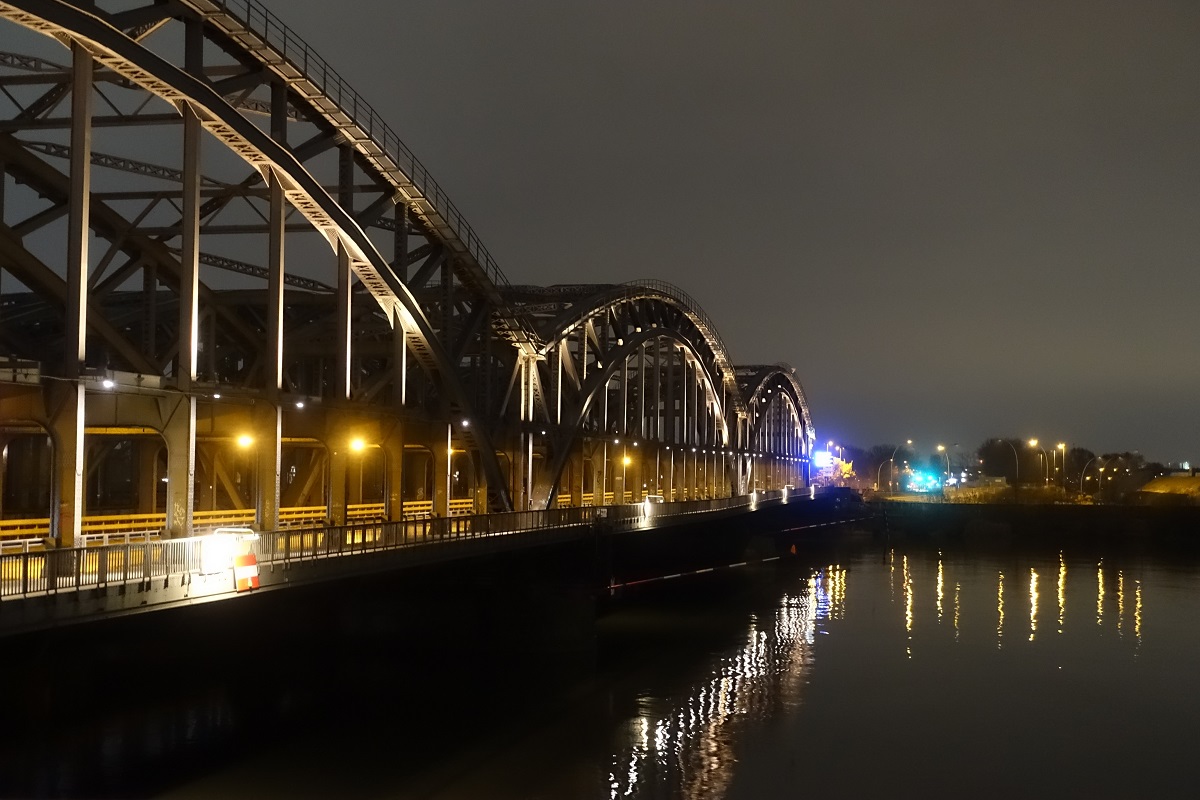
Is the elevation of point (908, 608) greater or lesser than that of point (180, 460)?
lesser

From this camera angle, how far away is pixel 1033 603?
71.2m

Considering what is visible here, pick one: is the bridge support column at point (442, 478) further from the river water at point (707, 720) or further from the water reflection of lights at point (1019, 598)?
the water reflection of lights at point (1019, 598)

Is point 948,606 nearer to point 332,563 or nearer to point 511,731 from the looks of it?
point 511,731

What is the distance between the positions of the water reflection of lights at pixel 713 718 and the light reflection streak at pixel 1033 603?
422 inches

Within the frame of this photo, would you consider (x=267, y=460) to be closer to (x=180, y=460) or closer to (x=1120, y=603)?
(x=180, y=460)

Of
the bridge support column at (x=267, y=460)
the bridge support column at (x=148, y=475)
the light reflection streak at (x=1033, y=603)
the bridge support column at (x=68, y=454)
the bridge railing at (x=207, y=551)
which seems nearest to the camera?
the bridge railing at (x=207, y=551)

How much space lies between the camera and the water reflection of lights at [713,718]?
101 ft

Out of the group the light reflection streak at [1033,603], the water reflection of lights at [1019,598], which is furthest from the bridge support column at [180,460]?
the light reflection streak at [1033,603]

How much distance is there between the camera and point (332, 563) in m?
31.3

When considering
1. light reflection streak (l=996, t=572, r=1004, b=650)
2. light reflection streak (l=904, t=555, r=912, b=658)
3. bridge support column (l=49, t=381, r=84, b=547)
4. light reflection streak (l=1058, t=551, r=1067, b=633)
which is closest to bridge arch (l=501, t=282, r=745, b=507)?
light reflection streak (l=904, t=555, r=912, b=658)

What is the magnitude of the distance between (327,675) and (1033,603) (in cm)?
4545

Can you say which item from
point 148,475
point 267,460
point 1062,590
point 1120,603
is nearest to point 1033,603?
point 1120,603

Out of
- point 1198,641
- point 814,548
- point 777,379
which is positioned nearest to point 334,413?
point 1198,641

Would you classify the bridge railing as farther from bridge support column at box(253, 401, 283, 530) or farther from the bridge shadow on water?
bridge support column at box(253, 401, 283, 530)
